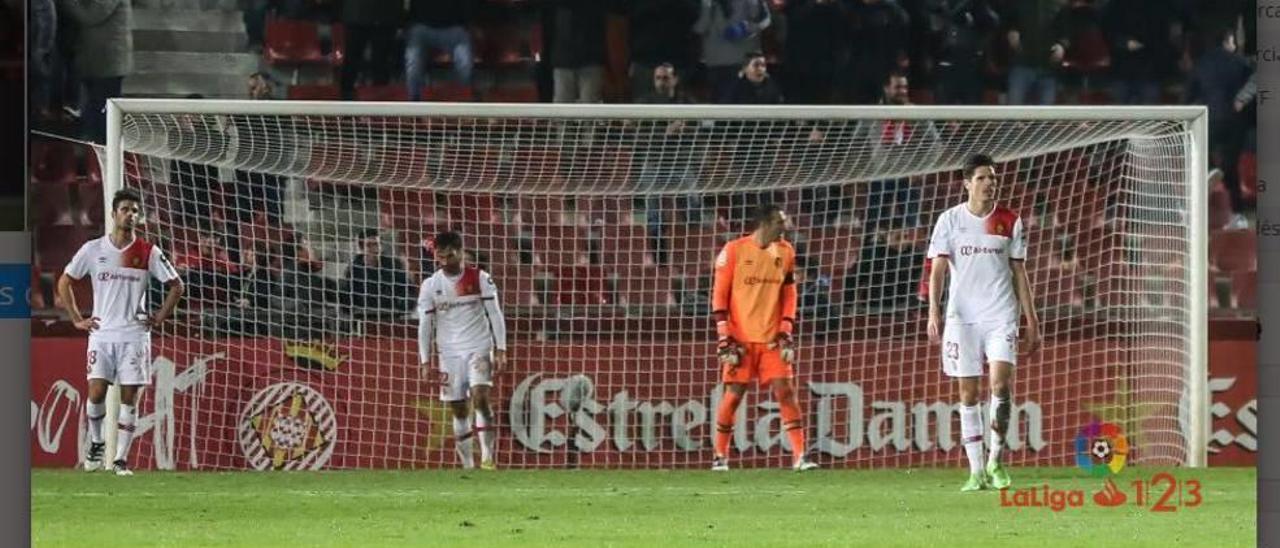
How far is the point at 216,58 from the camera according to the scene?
28.5 feet

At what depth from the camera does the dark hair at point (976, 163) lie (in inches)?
358

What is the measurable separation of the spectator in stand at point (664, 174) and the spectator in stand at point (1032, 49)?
107 cm

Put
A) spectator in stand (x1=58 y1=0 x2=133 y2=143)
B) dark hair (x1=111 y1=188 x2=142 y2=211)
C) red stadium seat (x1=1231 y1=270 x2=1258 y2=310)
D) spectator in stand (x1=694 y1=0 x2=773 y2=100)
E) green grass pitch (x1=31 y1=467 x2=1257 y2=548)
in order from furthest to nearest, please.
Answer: dark hair (x1=111 y1=188 x2=142 y2=211) < spectator in stand (x1=694 y1=0 x2=773 y2=100) < red stadium seat (x1=1231 y1=270 x2=1258 y2=310) < spectator in stand (x1=58 y1=0 x2=133 y2=143) < green grass pitch (x1=31 y1=467 x2=1257 y2=548)

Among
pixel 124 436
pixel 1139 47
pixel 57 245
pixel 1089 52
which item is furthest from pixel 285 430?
pixel 1139 47

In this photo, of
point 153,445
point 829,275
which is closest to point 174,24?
point 153,445

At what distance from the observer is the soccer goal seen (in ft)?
29.3

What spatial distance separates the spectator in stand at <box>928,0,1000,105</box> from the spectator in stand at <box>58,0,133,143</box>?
8.21 ft

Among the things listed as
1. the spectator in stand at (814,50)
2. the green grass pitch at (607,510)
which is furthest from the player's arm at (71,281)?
the spectator in stand at (814,50)

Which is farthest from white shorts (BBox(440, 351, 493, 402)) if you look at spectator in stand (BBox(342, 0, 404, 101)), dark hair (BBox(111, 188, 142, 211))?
dark hair (BBox(111, 188, 142, 211))

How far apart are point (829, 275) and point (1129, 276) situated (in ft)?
3.27

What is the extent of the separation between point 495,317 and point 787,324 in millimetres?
954

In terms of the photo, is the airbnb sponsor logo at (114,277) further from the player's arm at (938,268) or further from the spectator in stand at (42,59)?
the player's arm at (938,268)

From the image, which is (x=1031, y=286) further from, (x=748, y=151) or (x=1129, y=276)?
(x=748, y=151)

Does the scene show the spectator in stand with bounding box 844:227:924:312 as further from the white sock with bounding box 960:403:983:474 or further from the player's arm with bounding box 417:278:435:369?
the player's arm with bounding box 417:278:435:369
